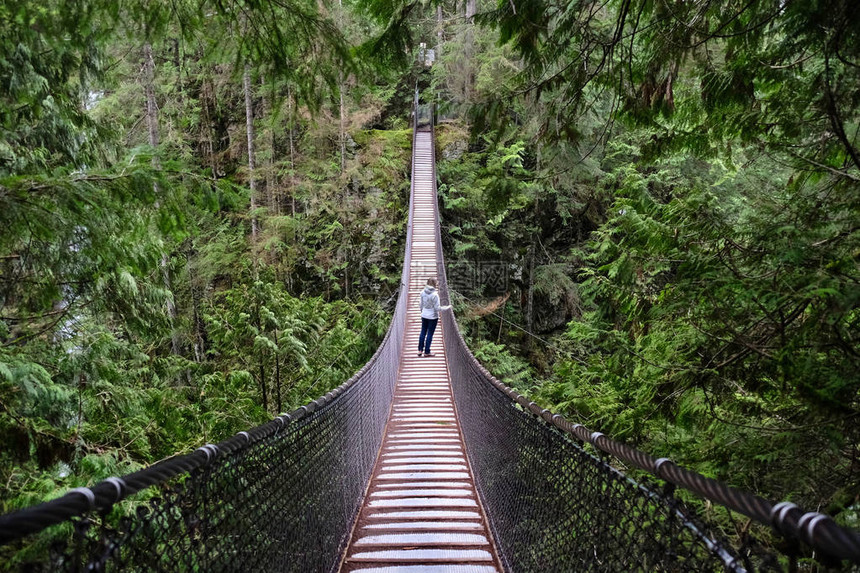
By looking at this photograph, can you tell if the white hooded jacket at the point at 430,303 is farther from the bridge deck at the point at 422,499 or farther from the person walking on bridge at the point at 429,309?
the bridge deck at the point at 422,499

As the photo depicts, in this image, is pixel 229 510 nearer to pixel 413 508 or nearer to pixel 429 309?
pixel 413 508

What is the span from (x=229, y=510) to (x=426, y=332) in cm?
523

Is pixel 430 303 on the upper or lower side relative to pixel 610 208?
lower

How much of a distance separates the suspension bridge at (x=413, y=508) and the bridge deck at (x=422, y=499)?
0.01 m

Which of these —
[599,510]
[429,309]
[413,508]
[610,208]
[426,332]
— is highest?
[610,208]

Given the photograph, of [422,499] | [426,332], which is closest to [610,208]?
[422,499]

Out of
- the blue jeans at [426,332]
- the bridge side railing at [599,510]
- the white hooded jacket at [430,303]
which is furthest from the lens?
the blue jeans at [426,332]

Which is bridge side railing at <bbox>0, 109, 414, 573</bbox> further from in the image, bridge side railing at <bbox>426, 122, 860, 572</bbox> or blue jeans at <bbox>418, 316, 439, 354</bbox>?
blue jeans at <bbox>418, 316, 439, 354</bbox>

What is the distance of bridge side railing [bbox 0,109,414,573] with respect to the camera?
0.82m

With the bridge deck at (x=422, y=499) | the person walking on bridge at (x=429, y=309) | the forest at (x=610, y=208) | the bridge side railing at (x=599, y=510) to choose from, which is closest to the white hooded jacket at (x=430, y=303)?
the person walking on bridge at (x=429, y=309)

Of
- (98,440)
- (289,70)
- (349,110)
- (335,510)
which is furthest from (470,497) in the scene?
(349,110)

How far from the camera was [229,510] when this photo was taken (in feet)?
4.31

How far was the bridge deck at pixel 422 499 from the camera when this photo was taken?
89.5 inches

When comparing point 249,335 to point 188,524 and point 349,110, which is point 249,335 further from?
point 349,110
